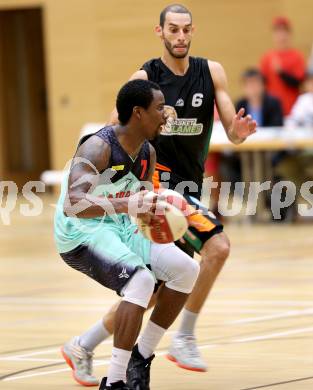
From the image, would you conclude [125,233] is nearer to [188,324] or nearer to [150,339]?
[150,339]

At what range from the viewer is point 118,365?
512 centimetres

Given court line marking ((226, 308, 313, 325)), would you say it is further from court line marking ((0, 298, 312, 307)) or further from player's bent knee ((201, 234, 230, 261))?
player's bent knee ((201, 234, 230, 261))

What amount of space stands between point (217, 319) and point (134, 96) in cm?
296

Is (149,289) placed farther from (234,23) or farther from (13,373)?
(234,23)

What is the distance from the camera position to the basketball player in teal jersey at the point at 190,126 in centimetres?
637

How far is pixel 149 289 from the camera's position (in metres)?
5.14

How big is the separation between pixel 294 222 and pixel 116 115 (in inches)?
350

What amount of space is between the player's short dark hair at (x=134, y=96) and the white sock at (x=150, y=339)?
1.11 metres

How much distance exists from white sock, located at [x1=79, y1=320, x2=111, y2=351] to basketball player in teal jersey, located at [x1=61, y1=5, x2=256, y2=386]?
53cm

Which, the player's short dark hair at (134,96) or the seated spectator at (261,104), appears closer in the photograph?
the player's short dark hair at (134,96)

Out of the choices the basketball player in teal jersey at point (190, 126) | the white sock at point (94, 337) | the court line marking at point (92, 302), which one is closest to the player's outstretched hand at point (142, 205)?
the white sock at point (94, 337)

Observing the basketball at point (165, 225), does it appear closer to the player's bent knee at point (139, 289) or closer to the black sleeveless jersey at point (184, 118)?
the player's bent knee at point (139, 289)

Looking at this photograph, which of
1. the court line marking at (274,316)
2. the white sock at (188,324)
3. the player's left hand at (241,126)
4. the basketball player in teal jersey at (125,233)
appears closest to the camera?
the basketball player in teal jersey at (125,233)

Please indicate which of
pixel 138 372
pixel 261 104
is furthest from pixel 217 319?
pixel 261 104
